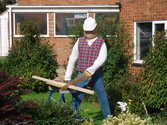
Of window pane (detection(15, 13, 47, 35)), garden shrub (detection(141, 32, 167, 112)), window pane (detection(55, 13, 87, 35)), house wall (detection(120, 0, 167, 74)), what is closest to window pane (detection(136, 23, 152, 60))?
house wall (detection(120, 0, 167, 74))

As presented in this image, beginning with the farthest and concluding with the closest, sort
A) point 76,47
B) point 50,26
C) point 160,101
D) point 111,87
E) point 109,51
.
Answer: point 50,26 < point 109,51 < point 111,87 < point 160,101 < point 76,47

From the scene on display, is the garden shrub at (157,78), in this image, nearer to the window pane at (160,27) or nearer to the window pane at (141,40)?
the window pane at (160,27)

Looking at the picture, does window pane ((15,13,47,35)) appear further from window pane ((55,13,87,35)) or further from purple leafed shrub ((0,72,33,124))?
purple leafed shrub ((0,72,33,124))

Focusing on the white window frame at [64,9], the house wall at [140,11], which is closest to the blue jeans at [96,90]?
the house wall at [140,11]

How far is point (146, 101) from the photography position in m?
7.53

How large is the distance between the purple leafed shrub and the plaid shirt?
1.39m

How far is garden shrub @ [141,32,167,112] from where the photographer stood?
24.1 feet

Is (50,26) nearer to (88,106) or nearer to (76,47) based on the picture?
(88,106)

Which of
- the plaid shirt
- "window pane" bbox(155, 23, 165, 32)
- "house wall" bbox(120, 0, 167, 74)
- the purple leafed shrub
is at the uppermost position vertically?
"house wall" bbox(120, 0, 167, 74)

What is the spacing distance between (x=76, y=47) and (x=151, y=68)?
5.47ft

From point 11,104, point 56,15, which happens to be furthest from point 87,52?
point 56,15

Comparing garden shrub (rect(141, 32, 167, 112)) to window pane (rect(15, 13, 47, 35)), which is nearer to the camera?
garden shrub (rect(141, 32, 167, 112))

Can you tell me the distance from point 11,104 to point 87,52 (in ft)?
6.04

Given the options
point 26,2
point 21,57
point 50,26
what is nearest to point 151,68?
point 21,57
